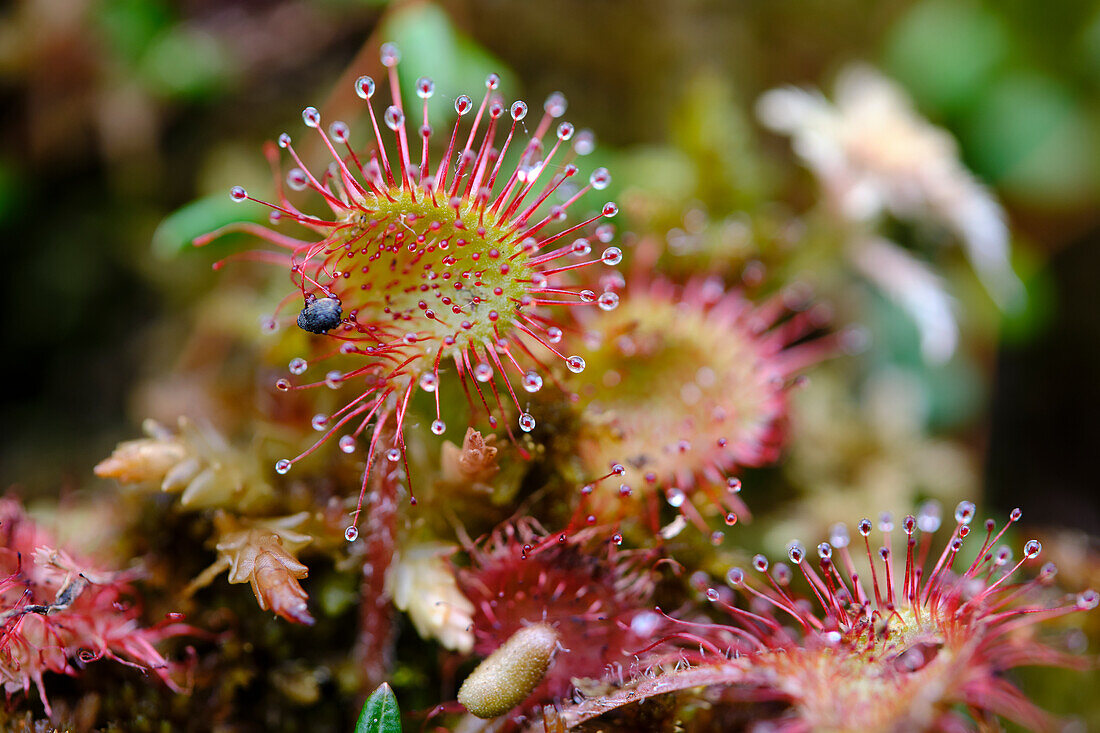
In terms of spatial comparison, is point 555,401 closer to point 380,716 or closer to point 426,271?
point 426,271

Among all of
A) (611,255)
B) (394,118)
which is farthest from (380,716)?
(394,118)

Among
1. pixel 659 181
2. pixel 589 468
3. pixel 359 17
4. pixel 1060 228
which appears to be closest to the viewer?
pixel 589 468

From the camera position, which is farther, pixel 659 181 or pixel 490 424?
pixel 659 181

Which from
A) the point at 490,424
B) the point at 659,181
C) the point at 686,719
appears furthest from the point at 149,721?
the point at 659,181

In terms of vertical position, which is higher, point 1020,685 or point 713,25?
point 713,25

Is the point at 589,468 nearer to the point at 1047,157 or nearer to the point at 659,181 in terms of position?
the point at 659,181

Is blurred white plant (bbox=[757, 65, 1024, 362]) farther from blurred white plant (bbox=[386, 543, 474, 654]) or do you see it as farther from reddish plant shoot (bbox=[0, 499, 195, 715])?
reddish plant shoot (bbox=[0, 499, 195, 715])

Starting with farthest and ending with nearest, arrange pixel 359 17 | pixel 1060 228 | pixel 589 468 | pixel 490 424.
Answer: pixel 1060 228, pixel 359 17, pixel 589 468, pixel 490 424

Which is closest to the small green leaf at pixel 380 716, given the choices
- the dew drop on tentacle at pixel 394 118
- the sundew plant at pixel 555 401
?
the sundew plant at pixel 555 401
